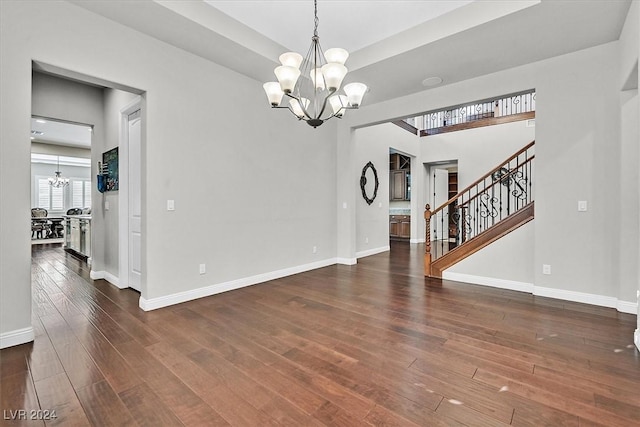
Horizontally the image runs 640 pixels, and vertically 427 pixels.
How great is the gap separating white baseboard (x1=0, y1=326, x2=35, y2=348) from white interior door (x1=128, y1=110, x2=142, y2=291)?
1.41 m

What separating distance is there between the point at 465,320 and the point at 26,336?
394cm

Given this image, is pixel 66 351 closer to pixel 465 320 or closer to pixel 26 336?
pixel 26 336

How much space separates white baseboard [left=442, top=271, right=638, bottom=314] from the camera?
10.3 ft

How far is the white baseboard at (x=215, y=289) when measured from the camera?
10.8 feet

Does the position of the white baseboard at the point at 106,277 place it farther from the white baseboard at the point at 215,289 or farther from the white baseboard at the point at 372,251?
the white baseboard at the point at 372,251

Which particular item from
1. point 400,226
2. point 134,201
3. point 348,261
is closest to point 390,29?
point 348,261

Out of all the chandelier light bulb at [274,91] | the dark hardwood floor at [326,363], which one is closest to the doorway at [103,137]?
the dark hardwood floor at [326,363]

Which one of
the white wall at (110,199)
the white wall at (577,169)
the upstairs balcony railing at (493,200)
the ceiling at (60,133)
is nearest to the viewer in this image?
the white wall at (577,169)

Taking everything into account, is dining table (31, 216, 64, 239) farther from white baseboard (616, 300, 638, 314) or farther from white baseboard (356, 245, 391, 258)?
white baseboard (616, 300, 638, 314)

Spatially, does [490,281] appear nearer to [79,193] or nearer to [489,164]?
[489,164]

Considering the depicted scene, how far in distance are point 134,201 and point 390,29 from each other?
3955 millimetres

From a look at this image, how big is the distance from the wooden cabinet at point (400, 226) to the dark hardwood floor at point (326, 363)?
5.31 meters

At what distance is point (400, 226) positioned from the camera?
9102 mm

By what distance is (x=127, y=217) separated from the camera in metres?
4.16
